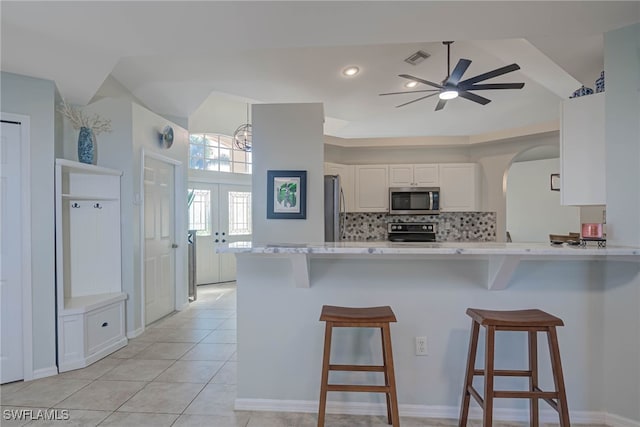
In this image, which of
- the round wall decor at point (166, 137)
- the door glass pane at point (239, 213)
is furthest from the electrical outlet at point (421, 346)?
the door glass pane at point (239, 213)

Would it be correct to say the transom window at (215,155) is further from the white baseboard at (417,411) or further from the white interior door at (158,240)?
the white baseboard at (417,411)

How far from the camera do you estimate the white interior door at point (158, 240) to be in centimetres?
391

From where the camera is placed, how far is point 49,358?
269 centimetres

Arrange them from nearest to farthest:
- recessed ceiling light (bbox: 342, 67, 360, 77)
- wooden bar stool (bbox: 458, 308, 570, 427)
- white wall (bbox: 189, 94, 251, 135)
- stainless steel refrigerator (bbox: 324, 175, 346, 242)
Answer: wooden bar stool (bbox: 458, 308, 570, 427), recessed ceiling light (bbox: 342, 67, 360, 77), stainless steel refrigerator (bbox: 324, 175, 346, 242), white wall (bbox: 189, 94, 251, 135)

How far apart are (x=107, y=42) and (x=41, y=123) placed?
0.97m

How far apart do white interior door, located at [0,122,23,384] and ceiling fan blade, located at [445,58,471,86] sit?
348cm

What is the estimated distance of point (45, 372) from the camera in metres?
2.66

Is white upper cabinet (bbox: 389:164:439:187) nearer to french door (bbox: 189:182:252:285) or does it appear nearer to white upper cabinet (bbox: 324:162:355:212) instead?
white upper cabinet (bbox: 324:162:355:212)

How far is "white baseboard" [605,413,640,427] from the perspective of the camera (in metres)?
1.95

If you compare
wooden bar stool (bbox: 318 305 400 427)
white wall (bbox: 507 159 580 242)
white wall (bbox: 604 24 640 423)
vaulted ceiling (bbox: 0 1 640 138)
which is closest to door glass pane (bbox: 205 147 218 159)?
vaulted ceiling (bbox: 0 1 640 138)

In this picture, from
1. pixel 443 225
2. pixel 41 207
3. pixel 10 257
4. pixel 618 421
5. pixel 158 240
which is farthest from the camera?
pixel 443 225

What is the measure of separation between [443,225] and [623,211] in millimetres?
3634

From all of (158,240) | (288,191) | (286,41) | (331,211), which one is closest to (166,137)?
(158,240)

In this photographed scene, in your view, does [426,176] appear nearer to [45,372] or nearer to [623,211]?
[623,211]
